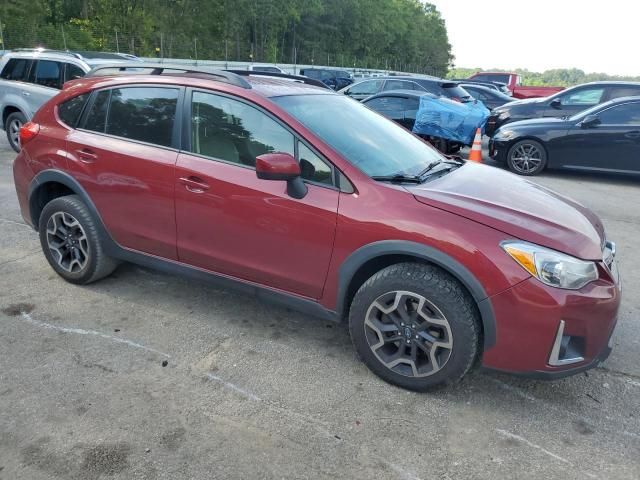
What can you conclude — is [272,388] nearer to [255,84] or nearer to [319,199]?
[319,199]

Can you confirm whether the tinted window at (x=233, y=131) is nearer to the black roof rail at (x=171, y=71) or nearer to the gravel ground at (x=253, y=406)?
the black roof rail at (x=171, y=71)

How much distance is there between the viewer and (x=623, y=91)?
10.3 m

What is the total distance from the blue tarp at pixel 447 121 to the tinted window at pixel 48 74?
6.74 meters

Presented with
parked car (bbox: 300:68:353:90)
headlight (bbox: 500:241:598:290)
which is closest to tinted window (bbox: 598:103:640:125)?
headlight (bbox: 500:241:598:290)

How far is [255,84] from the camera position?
11.4 ft

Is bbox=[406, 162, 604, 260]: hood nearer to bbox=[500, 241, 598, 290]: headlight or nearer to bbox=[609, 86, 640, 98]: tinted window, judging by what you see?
bbox=[500, 241, 598, 290]: headlight

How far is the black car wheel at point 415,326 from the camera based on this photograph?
265cm

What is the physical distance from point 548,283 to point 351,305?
1.05 meters

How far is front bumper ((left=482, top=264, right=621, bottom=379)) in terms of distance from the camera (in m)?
2.49

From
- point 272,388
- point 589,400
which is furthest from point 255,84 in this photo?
point 589,400

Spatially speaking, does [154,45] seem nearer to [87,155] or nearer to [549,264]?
[87,155]

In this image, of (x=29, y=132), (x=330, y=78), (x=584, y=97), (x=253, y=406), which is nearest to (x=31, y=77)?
(x=29, y=132)

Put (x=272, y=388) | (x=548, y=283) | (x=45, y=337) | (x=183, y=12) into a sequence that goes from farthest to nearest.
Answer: (x=183, y=12), (x=45, y=337), (x=272, y=388), (x=548, y=283)

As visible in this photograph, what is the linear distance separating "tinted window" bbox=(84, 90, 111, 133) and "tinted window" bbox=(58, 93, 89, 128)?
12 centimetres
